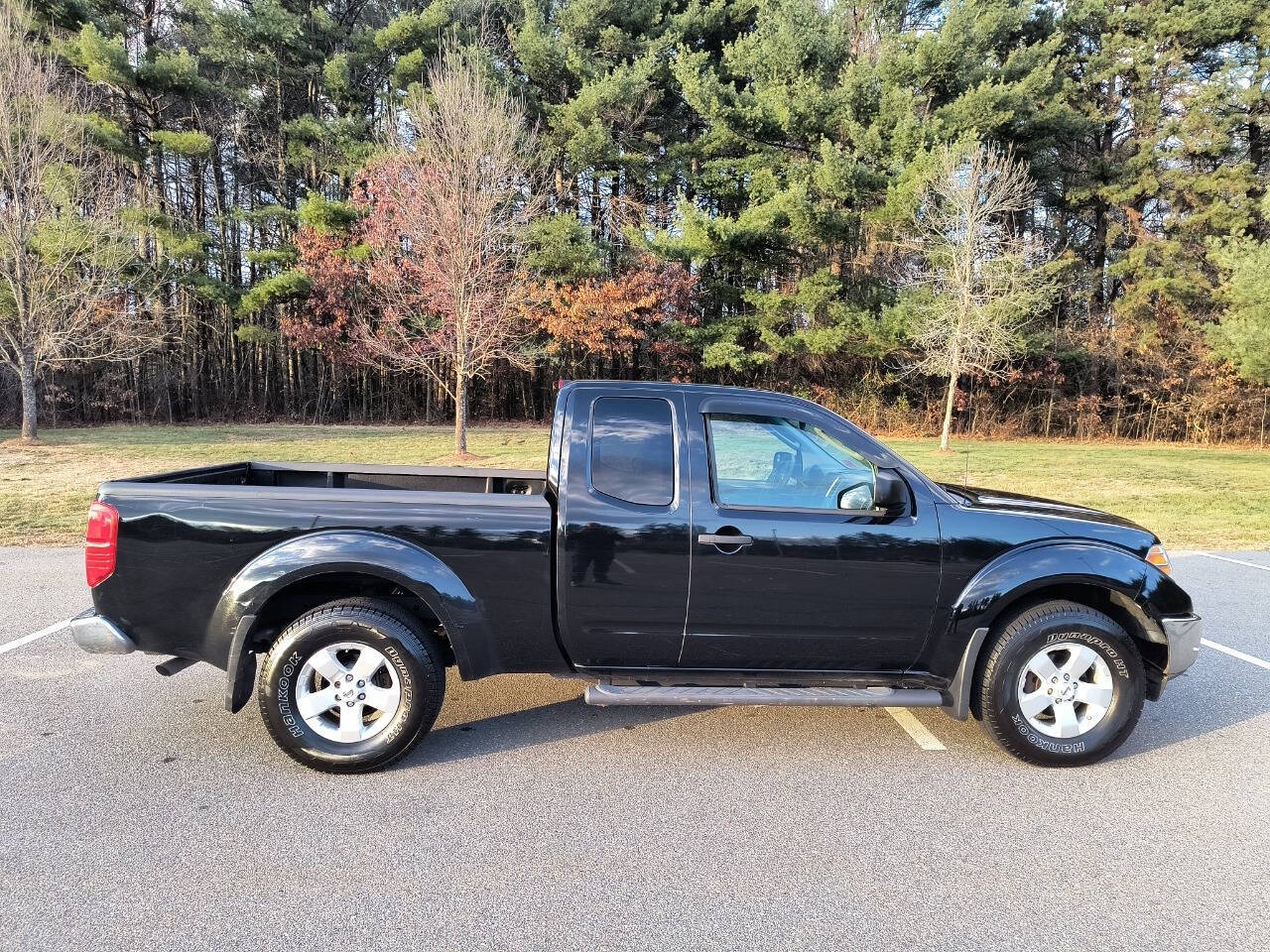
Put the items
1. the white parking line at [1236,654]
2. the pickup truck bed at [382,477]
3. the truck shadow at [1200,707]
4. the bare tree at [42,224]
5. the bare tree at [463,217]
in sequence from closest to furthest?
1. the truck shadow at [1200,707]
2. the pickup truck bed at [382,477]
3. the white parking line at [1236,654]
4. the bare tree at [463,217]
5. the bare tree at [42,224]

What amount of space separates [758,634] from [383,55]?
32.1 metres

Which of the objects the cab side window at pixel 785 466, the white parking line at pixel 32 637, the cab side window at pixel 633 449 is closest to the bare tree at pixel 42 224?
the white parking line at pixel 32 637

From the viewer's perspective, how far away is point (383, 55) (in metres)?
28.8

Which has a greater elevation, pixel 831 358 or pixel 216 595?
pixel 831 358

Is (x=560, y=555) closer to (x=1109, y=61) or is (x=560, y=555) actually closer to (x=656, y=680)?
(x=656, y=680)

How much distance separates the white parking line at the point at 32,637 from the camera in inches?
197

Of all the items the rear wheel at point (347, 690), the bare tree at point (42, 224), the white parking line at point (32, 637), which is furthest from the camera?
the bare tree at point (42, 224)

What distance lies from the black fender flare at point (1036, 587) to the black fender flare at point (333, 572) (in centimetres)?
233

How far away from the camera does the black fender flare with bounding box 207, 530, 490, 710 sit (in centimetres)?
344

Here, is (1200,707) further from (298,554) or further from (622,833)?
(298,554)

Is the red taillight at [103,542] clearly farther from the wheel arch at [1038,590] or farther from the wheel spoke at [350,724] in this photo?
the wheel arch at [1038,590]

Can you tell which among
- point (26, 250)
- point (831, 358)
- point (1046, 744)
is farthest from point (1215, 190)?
point (26, 250)

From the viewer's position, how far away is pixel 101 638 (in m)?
3.47

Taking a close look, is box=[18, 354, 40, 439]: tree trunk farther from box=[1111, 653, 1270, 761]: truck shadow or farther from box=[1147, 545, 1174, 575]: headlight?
box=[1111, 653, 1270, 761]: truck shadow
